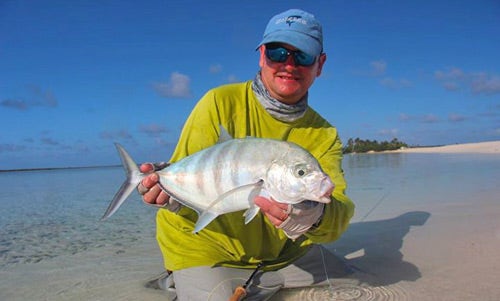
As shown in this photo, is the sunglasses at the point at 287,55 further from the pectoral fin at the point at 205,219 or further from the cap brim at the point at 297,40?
the pectoral fin at the point at 205,219

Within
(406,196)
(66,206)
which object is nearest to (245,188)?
(406,196)

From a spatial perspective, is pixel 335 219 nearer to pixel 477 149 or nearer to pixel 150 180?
pixel 150 180

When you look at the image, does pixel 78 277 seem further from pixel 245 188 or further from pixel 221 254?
pixel 245 188

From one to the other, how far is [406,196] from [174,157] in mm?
6920

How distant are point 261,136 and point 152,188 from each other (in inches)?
Answer: 40.6

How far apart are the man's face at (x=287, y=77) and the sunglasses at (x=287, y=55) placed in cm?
2

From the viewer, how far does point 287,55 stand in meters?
2.80

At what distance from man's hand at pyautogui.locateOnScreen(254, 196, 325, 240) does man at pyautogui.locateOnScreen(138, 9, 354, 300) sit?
1.91ft

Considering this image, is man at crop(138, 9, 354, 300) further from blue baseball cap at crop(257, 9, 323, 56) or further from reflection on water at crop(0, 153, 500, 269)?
reflection on water at crop(0, 153, 500, 269)

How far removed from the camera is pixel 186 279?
2.92 meters

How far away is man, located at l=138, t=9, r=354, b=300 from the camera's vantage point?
2.81m

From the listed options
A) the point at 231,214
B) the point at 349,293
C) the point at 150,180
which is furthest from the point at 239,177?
the point at 349,293

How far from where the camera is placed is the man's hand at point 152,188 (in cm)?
236

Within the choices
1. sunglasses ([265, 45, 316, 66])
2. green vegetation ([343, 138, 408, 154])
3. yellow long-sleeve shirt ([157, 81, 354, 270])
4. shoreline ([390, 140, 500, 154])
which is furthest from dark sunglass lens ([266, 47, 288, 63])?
green vegetation ([343, 138, 408, 154])
